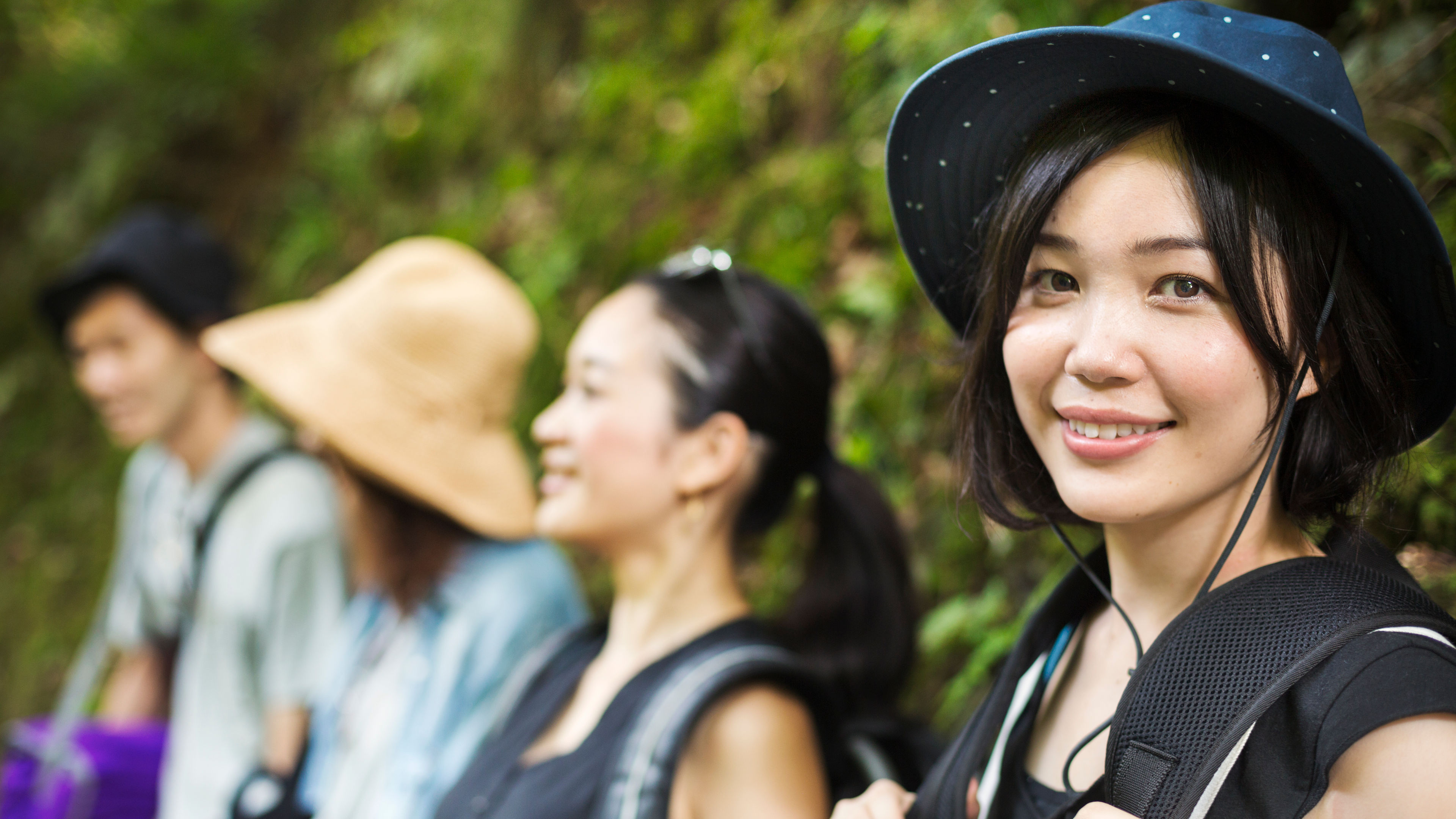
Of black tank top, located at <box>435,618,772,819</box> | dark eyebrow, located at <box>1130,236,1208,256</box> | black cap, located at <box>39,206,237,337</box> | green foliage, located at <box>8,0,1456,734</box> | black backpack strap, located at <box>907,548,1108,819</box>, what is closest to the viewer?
dark eyebrow, located at <box>1130,236,1208,256</box>

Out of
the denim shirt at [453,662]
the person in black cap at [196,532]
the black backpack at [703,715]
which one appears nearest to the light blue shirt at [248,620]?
the person in black cap at [196,532]

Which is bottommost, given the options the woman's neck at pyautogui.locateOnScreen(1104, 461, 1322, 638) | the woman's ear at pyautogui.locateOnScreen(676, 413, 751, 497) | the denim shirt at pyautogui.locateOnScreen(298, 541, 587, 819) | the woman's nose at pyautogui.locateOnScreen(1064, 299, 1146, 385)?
the denim shirt at pyautogui.locateOnScreen(298, 541, 587, 819)

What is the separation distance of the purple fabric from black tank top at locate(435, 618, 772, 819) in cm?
162

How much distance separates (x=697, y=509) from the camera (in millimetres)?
2381

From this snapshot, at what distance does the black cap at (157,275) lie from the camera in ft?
12.3

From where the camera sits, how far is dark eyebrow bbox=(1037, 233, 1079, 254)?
125 centimetres

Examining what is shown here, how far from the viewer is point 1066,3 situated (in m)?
2.69

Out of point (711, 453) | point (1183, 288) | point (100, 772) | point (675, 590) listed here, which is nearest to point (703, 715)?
point (675, 590)

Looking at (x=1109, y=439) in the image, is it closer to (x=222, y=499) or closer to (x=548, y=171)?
(x=222, y=499)

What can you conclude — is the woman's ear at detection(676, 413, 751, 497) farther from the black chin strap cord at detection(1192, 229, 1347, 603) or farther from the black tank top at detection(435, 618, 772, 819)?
the black chin strap cord at detection(1192, 229, 1347, 603)

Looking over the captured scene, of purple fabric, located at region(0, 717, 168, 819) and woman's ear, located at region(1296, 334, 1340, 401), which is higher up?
woman's ear, located at region(1296, 334, 1340, 401)

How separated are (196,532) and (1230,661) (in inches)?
134

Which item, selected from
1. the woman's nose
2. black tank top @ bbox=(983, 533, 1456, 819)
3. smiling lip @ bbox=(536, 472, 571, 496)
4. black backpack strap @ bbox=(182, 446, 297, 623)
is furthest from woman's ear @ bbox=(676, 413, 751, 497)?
black backpack strap @ bbox=(182, 446, 297, 623)

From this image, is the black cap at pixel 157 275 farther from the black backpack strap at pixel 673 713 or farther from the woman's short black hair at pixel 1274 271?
the woman's short black hair at pixel 1274 271
